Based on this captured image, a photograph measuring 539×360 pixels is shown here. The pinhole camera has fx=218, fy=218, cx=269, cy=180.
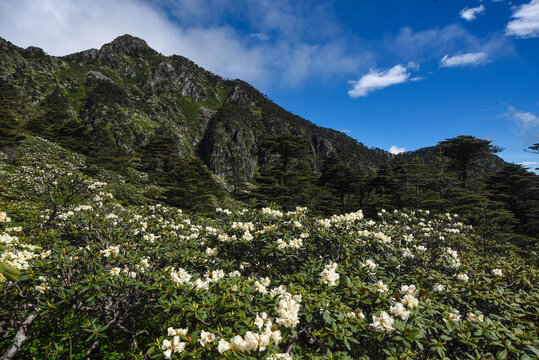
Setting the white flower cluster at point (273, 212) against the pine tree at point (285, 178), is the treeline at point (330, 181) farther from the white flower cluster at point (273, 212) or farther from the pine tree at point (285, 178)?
the white flower cluster at point (273, 212)

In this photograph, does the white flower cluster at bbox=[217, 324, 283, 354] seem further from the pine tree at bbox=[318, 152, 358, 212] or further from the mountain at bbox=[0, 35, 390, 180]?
the mountain at bbox=[0, 35, 390, 180]

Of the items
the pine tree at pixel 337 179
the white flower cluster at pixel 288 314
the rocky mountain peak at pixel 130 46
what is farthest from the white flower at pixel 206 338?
the rocky mountain peak at pixel 130 46

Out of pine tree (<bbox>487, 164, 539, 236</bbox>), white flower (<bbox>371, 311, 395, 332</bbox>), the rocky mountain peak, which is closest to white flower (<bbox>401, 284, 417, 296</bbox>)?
white flower (<bbox>371, 311, 395, 332</bbox>)

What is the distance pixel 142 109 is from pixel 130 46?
267ft

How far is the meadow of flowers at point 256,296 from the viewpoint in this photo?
2256 millimetres

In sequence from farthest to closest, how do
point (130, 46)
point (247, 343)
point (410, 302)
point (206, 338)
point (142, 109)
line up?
point (130, 46)
point (142, 109)
point (410, 302)
point (206, 338)
point (247, 343)

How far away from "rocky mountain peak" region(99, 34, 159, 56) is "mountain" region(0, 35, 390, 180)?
0.56 metres

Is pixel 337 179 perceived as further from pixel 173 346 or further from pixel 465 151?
pixel 173 346

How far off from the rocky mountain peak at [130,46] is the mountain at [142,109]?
1.84 ft

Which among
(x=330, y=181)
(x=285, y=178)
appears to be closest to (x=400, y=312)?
(x=285, y=178)

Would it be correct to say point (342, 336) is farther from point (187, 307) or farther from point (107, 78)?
point (107, 78)

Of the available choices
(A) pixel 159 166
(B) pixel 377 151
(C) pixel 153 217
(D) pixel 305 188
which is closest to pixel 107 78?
(A) pixel 159 166

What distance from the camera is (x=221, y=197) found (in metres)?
27.0

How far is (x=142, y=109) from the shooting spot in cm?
8944
